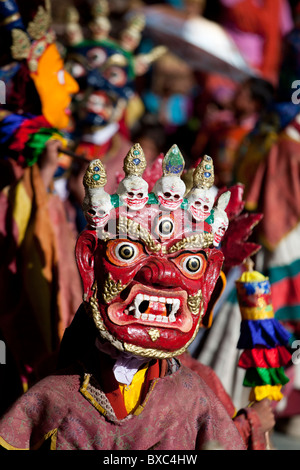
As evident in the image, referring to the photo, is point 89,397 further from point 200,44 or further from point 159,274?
point 200,44

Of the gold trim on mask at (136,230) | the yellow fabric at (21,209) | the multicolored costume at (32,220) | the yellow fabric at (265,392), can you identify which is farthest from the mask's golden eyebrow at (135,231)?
the yellow fabric at (21,209)

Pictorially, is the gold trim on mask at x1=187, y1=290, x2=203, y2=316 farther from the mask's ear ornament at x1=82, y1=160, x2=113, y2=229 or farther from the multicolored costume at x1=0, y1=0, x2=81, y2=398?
the multicolored costume at x1=0, y1=0, x2=81, y2=398

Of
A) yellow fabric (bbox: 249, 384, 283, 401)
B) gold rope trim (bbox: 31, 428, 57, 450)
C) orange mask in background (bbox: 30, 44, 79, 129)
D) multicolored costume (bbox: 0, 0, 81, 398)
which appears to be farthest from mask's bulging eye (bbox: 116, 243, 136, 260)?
orange mask in background (bbox: 30, 44, 79, 129)

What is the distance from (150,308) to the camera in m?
1.92

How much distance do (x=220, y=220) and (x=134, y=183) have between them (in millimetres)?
290

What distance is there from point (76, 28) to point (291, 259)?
1.91 meters

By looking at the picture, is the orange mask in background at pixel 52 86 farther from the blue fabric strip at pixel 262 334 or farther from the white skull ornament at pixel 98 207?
the blue fabric strip at pixel 262 334

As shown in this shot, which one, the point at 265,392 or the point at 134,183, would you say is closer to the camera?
the point at 134,183

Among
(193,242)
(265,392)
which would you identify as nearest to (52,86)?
(193,242)

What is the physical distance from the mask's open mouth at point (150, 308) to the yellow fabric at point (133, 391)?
233mm

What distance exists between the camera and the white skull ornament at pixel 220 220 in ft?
6.81

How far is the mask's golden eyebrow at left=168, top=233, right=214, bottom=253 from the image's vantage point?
1.97 meters

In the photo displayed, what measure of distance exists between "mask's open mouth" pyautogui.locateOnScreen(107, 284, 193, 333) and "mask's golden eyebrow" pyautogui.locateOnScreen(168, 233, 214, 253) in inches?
4.6
